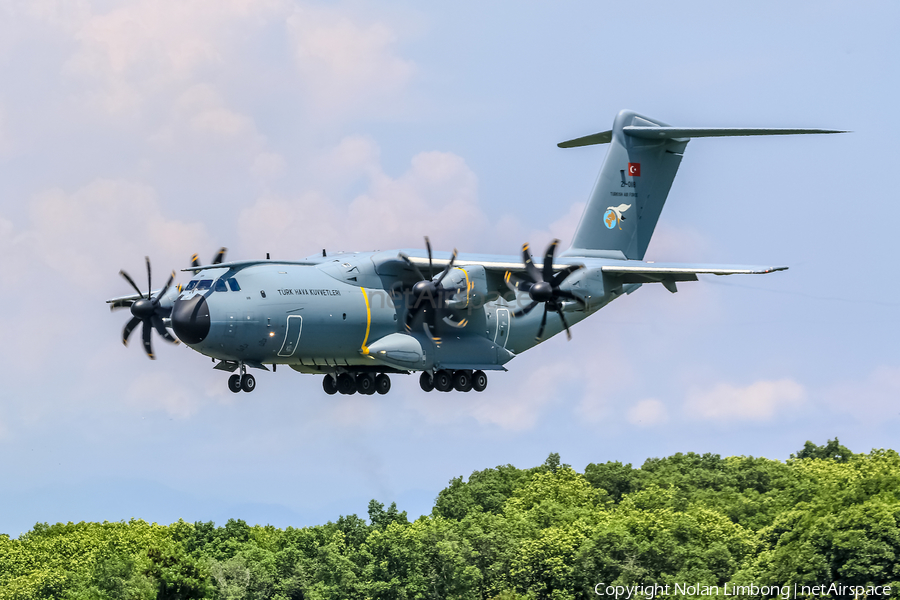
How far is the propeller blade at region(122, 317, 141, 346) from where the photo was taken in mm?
38438

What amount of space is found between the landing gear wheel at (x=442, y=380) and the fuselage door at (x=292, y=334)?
5.85 m

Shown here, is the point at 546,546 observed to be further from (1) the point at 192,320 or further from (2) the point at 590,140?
(1) the point at 192,320

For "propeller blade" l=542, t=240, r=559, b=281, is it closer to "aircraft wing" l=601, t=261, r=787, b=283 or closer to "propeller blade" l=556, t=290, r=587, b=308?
"propeller blade" l=556, t=290, r=587, b=308

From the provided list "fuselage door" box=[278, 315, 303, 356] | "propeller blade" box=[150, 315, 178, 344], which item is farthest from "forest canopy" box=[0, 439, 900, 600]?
"propeller blade" box=[150, 315, 178, 344]

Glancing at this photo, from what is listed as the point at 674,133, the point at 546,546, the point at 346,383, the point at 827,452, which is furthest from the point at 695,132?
the point at 827,452

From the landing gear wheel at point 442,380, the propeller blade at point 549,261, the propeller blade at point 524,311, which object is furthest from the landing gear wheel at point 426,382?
the propeller blade at point 549,261

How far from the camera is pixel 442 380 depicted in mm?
40312

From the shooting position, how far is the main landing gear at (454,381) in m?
40.3

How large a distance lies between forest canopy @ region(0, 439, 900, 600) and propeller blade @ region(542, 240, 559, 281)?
2319 centimetres

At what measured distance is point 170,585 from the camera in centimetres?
Answer: 7619

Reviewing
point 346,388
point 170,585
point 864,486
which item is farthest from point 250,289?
point 170,585

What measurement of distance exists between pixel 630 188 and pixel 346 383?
13.0m

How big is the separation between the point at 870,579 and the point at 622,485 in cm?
4910

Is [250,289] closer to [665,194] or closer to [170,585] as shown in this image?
[665,194]
